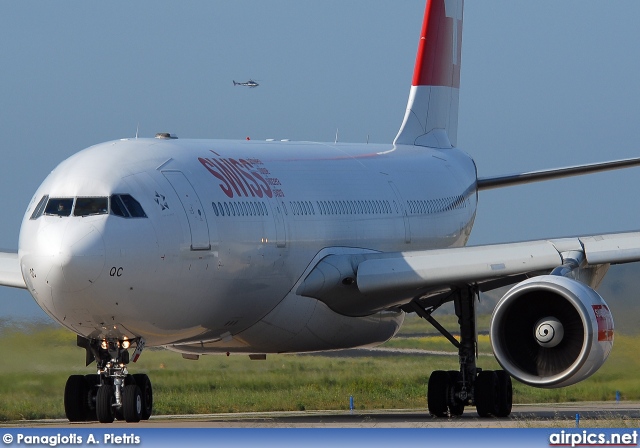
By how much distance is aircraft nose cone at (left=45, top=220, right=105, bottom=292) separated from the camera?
16547 millimetres

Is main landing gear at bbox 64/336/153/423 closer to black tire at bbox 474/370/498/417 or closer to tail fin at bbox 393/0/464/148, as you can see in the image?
black tire at bbox 474/370/498/417

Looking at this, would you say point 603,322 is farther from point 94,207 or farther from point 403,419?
point 94,207

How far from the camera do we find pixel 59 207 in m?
17.4

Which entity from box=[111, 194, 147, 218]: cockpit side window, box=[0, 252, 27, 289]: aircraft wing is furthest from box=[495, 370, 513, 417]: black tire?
box=[111, 194, 147, 218]: cockpit side window

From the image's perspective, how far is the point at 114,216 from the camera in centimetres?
1723

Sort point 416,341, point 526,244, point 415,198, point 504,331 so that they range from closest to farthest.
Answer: point 504,331 → point 526,244 → point 415,198 → point 416,341

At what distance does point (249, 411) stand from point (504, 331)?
831cm

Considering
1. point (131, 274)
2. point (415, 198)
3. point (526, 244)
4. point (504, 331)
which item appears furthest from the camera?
point (415, 198)

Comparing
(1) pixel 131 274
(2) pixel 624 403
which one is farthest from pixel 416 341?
(1) pixel 131 274

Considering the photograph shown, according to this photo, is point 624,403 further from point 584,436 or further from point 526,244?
point 584,436

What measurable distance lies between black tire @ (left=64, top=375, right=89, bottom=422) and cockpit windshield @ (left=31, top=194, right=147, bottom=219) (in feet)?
8.76
